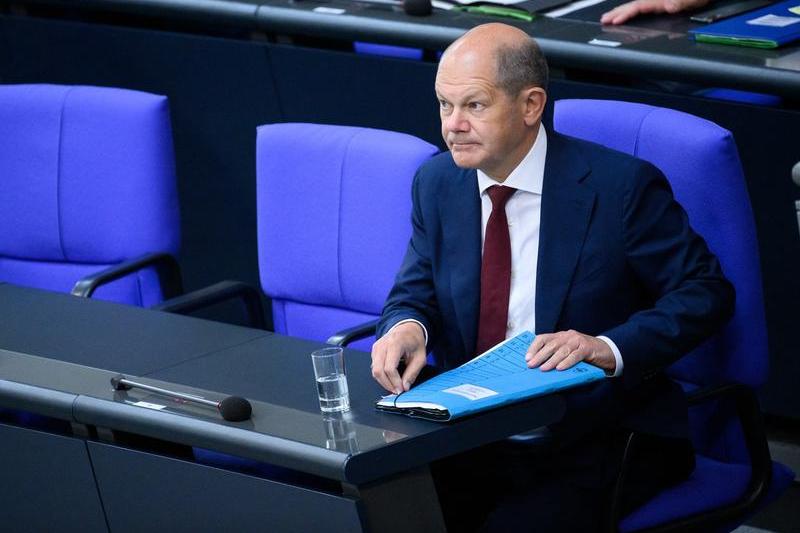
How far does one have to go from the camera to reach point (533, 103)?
2756 millimetres

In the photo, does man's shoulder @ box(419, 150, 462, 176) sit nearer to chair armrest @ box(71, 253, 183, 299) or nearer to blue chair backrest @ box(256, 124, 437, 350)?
blue chair backrest @ box(256, 124, 437, 350)

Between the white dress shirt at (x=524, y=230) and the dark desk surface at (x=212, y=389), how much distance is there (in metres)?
0.30

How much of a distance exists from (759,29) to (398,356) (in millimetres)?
1737

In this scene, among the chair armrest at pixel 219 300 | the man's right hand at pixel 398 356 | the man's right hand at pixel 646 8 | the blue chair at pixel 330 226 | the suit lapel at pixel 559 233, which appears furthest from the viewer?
the man's right hand at pixel 646 8

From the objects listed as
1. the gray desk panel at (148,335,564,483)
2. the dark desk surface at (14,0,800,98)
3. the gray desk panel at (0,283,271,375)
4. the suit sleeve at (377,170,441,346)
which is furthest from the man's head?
the dark desk surface at (14,0,800,98)

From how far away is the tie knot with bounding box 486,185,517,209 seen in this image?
2.81 metres

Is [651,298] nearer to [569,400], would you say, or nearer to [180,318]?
[569,400]

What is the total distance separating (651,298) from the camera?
281 cm

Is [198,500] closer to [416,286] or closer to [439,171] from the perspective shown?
[416,286]

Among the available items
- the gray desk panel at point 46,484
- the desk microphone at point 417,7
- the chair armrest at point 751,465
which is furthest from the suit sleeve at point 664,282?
the desk microphone at point 417,7

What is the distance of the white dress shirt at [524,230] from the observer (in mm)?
2803

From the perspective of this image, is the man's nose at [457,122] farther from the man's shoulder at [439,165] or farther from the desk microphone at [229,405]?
the desk microphone at [229,405]

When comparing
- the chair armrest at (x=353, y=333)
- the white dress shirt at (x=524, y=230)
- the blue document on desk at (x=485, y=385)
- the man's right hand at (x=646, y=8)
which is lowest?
the chair armrest at (x=353, y=333)

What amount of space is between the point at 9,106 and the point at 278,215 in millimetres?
906
